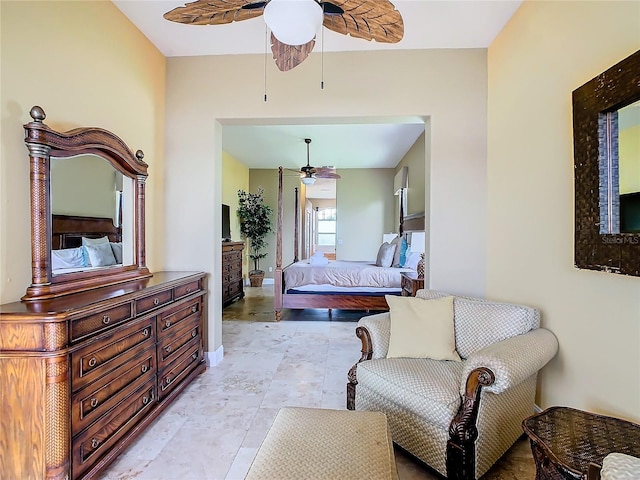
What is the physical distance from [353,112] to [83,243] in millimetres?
2346

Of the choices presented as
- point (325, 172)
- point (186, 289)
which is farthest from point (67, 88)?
point (325, 172)

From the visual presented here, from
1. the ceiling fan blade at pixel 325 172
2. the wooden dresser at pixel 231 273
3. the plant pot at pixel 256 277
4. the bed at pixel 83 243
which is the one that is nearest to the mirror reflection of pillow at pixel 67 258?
the bed at pixel 83 243

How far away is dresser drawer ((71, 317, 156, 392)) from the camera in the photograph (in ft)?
5.18

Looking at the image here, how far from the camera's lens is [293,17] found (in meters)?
1.38

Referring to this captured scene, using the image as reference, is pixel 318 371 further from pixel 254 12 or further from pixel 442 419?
pixel 254 12

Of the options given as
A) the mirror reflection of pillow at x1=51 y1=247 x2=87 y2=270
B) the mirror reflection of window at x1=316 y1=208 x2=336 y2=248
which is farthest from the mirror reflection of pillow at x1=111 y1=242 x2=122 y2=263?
the mirror reflection of window at x1=316 y1=208 x2=336 y2=248

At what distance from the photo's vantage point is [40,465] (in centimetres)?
147

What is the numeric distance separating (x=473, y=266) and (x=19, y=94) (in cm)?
335

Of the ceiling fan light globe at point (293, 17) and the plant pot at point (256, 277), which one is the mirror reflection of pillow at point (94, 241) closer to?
the ceiling fan light globe at point (293, 17)

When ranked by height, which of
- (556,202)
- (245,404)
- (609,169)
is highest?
(609,169)

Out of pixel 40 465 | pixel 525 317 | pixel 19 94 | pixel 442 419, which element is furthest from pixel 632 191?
pixel 19 94

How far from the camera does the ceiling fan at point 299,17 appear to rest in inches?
54.7

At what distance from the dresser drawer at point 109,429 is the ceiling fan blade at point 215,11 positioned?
205 centimetres

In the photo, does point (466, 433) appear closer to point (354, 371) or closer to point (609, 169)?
point (354, 371)
